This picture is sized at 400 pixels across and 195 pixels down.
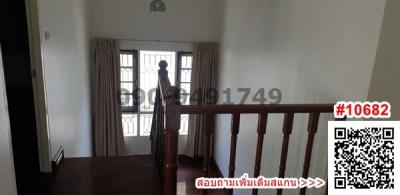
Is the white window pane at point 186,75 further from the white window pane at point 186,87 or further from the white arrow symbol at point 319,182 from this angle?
the white arrow symbol at point 319,182

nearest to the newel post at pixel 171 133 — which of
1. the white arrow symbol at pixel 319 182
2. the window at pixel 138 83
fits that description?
the white arrow symbol at pixel 319 182

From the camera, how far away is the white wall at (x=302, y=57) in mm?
1861

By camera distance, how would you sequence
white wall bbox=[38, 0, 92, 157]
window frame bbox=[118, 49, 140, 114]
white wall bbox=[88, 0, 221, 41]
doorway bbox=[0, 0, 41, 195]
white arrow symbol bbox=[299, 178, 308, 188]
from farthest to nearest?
window frame bbox=[118, 49, 140, 114]
white wall bbox=[88, 0, 221, 41]
white wall bbox=[38, 0, 92, 157]
doorway bbox=[0, 0, 41, 195]
white arrow symbol bbox=[299, 178, 308, 188]

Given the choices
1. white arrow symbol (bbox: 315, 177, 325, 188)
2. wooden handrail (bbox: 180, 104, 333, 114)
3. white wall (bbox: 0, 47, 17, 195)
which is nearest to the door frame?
white wall (bbox: 0, 47, 17, 195)

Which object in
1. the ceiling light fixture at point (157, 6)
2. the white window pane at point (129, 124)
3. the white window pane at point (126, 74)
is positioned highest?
the ceiling light fixture at point (157, 6)

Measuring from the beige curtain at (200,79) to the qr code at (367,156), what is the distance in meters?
4.12

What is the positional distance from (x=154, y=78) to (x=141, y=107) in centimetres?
64

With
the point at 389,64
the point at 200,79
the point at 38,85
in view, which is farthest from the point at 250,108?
the point at 200,79

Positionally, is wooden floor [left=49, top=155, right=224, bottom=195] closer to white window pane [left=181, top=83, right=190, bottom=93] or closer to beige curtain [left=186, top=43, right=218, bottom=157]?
beige curtain [left=186, top=43, right=218, bottom=157]

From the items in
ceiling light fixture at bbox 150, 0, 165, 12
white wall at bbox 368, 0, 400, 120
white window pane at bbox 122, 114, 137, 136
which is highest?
ceiling light fixture at bbox 150, 0, 165, 12

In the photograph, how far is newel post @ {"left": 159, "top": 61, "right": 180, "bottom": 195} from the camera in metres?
1.59

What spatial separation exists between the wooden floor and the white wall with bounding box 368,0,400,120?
1.75 meters

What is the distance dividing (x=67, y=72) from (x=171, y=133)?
2539 millimetres

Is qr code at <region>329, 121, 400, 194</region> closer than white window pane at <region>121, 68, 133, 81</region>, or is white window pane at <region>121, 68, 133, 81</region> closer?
qr code at <region>329, 121, 400, 194</region>
